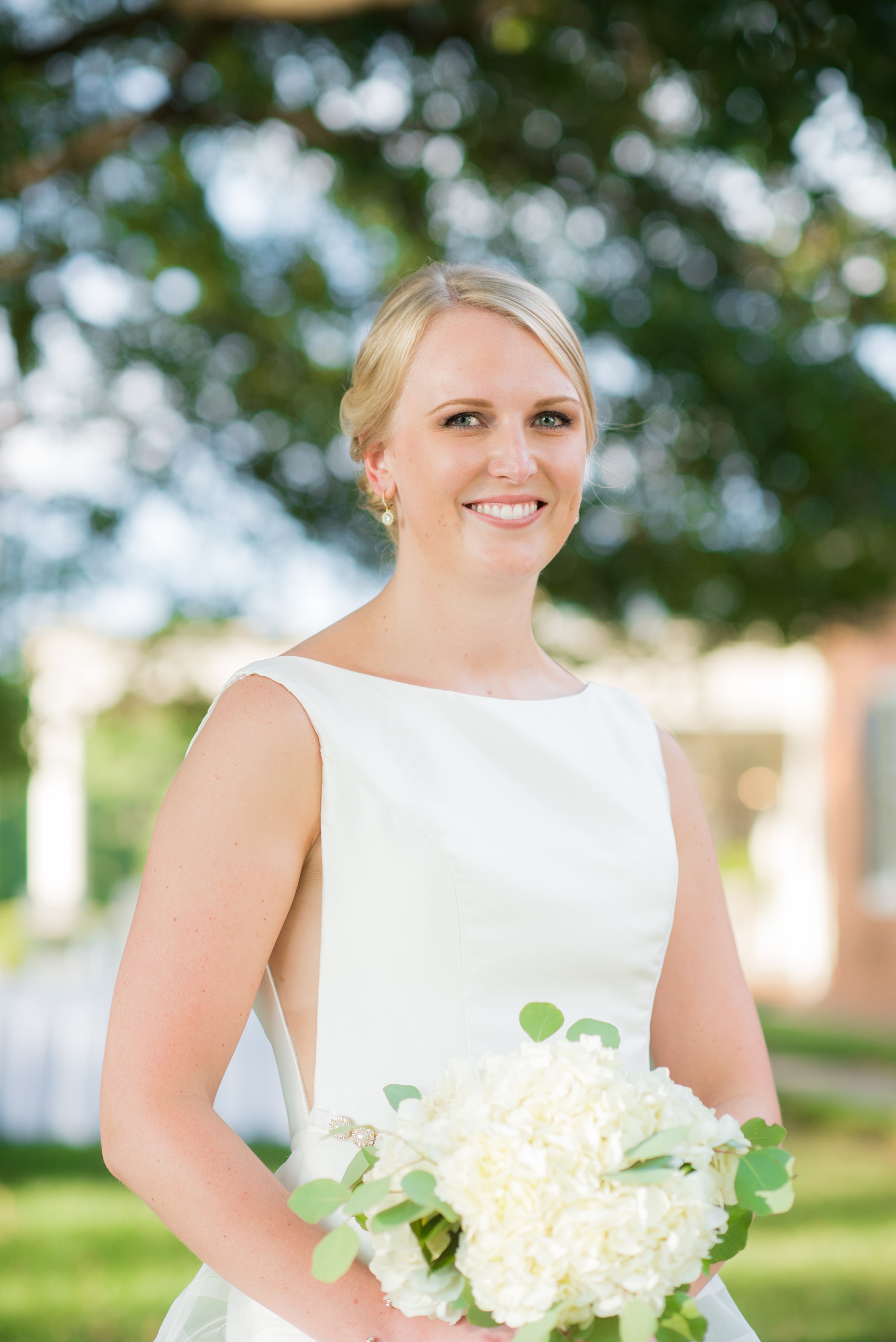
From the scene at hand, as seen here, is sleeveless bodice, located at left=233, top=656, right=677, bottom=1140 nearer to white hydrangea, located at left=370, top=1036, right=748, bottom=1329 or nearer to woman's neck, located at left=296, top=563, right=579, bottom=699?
woman's neck, located at left=296, top=563, right=579, bottom=699

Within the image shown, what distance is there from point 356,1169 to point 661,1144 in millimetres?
357

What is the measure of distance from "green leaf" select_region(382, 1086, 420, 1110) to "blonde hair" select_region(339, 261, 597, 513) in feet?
3.46

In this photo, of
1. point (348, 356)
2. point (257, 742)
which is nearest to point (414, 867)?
point (257, 742)

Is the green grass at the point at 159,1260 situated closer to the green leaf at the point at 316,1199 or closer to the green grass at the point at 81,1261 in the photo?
the green grass at the point at 81,1261

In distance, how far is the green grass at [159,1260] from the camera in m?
5.52

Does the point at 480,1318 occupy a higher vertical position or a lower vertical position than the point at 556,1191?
lower

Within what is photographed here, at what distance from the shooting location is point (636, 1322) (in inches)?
55.1

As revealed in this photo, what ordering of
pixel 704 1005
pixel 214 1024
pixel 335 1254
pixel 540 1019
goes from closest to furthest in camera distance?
pixel 335 1254
pixel 540 1019
pixel 214 1024
pixel 704 1005

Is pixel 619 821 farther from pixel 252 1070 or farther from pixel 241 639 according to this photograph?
pixel 252 1070

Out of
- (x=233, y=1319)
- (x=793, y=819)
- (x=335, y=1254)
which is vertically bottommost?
(x=233, y=1319)

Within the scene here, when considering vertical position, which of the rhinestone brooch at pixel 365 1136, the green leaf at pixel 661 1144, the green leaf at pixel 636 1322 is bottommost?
the green leaf at pixel 636 1322

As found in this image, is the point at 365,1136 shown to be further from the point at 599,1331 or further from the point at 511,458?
the point at 511,458

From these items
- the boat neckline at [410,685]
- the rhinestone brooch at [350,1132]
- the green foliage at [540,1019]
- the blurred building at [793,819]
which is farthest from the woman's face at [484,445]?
the blurred building at [793,819]

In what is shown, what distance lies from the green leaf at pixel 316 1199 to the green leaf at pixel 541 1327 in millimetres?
238
